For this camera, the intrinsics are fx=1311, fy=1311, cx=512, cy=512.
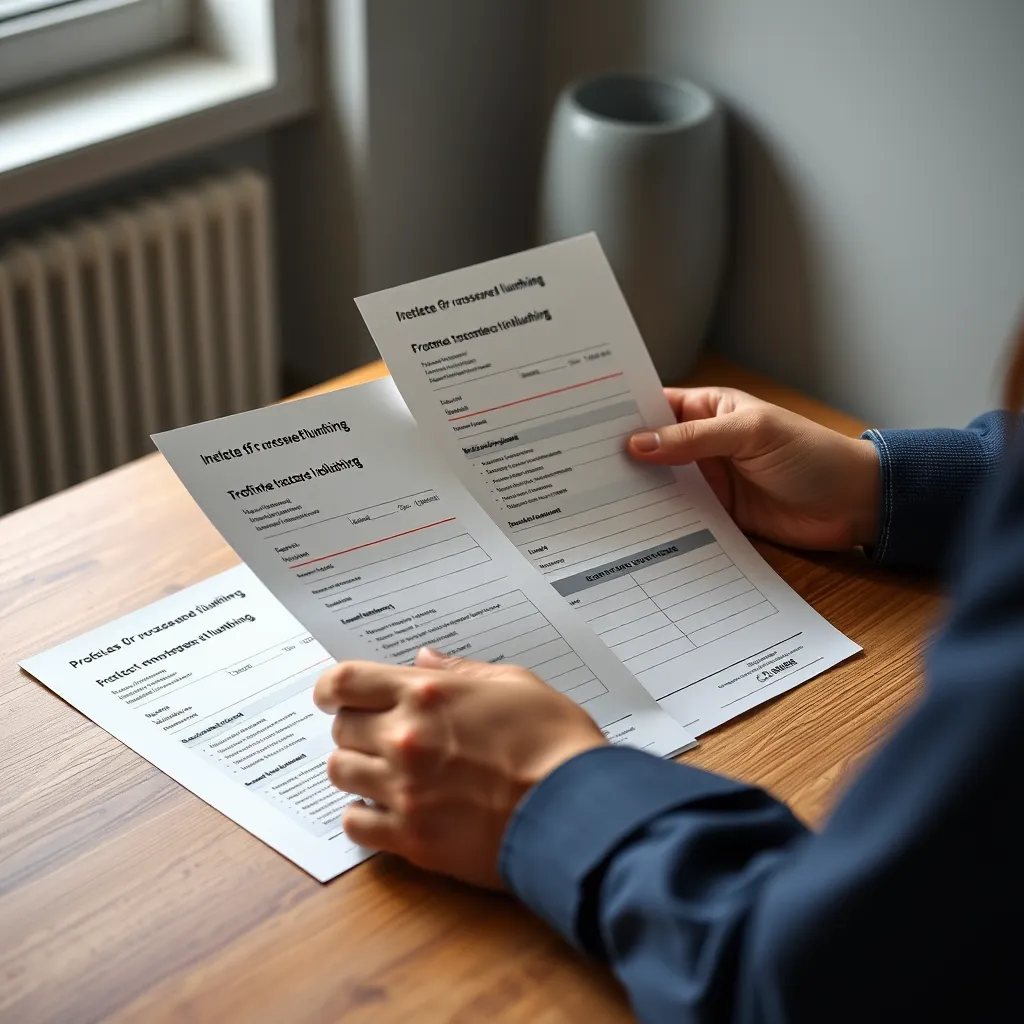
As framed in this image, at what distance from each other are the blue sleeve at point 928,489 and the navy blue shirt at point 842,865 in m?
0.37

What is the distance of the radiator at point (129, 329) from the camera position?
5.40ft

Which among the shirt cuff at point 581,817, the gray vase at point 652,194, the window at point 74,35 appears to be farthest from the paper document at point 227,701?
the window at point 74,35

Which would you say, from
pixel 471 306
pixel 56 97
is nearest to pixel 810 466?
pixel 471 306

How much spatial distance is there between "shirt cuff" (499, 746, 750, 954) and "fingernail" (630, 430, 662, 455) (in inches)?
12.5

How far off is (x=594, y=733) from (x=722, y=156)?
2.85 ft

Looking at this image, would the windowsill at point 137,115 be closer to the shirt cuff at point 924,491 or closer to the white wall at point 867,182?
the white wall at point 867,182

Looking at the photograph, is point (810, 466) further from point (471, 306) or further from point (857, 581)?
point (471, 306)

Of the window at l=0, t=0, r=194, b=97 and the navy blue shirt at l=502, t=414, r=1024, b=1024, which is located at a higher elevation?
the window at l=0, t=0, r=194, b=97

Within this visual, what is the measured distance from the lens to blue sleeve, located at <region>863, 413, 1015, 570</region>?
994mm

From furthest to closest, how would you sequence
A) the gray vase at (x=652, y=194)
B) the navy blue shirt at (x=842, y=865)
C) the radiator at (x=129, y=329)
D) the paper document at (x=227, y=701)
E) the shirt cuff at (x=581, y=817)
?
the radiator at (x=129, y=329), the gray vase at (x=652, y=194), the paper document at (x=227, y=701), the shirt cuff at (x=581, y=817), the navy blue shirt at (x=842, y=865)

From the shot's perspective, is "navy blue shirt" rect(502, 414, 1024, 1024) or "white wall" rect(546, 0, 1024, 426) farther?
"white wall" rect(546, 0, 1024, 426)

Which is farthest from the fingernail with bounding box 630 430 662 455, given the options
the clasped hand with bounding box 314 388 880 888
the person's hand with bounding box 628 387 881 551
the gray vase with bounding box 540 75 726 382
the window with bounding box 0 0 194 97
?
the window with bounding box 0 0 194 97

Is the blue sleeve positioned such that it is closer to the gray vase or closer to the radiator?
the gray vase

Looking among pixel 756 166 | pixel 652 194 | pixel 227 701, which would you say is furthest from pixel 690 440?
pixel 756 166
